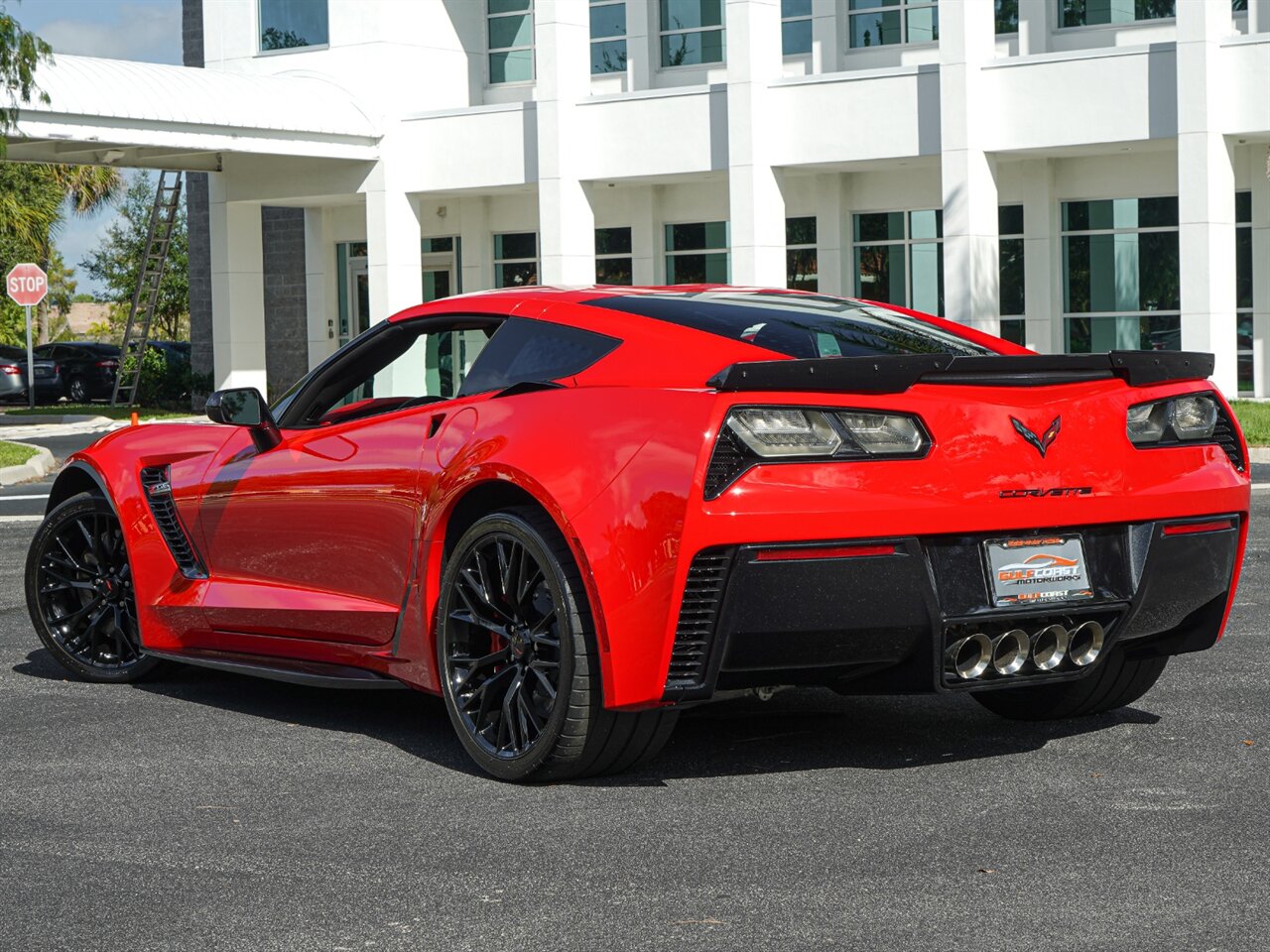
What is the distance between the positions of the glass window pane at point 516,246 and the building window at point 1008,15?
31.3ft

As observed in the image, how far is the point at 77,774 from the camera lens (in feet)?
19.1

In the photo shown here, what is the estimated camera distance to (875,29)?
Result: 32469mm

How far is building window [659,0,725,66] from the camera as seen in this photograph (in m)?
33.9

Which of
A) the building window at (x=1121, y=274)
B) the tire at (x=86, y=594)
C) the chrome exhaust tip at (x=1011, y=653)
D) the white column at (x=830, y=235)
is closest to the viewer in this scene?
the chrome exhaust tip at (x=1011, y=653)

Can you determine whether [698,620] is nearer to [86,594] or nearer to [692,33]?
[86,594]

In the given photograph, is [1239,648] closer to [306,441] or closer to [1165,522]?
[1165,522]

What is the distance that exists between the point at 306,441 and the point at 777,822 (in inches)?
90.9

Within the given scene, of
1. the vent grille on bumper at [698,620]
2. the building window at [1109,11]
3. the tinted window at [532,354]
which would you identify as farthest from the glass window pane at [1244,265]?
the vent grille on bumper at [698,620]

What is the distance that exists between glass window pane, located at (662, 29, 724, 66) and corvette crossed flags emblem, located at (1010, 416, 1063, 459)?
29369 mm

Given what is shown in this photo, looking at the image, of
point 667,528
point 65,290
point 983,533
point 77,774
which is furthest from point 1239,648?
point 65,290

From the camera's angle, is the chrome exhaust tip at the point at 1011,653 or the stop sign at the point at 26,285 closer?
the chrome exhaust tip at the point at 1011,653

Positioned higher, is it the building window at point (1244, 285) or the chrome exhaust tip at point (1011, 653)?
the building window at point (1244, 285)

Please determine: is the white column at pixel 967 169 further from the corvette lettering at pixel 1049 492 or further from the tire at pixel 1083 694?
the corvette lettering at pixel 1049 492

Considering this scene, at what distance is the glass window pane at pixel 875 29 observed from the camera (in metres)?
32.3
